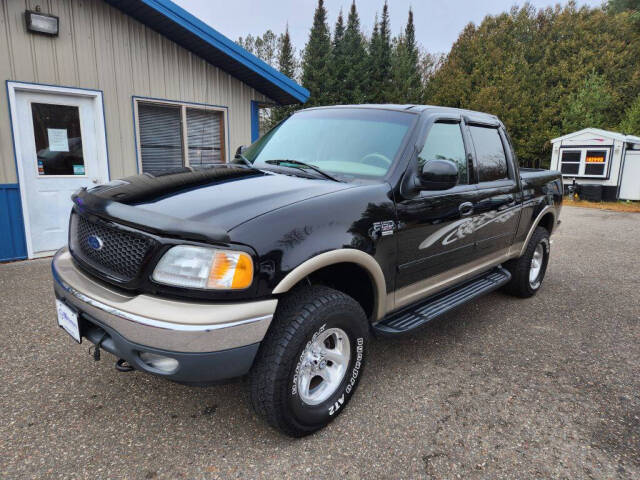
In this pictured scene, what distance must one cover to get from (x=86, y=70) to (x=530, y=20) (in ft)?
107

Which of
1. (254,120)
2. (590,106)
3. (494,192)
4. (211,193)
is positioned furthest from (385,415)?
(590,106)

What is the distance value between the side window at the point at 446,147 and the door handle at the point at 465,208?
0.18 meters

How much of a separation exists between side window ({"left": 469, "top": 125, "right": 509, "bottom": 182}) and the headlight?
244 cm

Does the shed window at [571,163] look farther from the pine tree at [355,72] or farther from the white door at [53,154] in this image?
the white door at [53,154]

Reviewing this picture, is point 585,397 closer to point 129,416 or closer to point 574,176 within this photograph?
point 129,416

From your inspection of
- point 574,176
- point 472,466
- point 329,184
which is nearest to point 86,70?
point 329,184

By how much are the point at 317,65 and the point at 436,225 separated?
2996cm

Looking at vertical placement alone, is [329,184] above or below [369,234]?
above

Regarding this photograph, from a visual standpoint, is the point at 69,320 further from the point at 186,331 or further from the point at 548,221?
the point at 548,221

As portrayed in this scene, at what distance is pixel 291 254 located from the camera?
6.72 feet

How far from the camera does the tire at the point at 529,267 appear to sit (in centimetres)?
457

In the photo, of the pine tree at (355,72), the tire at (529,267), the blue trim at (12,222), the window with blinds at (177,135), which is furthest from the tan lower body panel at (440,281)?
the pine tree at (355,72)

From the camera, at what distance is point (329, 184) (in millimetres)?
2547

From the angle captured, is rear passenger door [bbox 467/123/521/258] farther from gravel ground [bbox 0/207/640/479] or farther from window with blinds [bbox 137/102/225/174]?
window with blinds [bbox 137/102/225/174]
